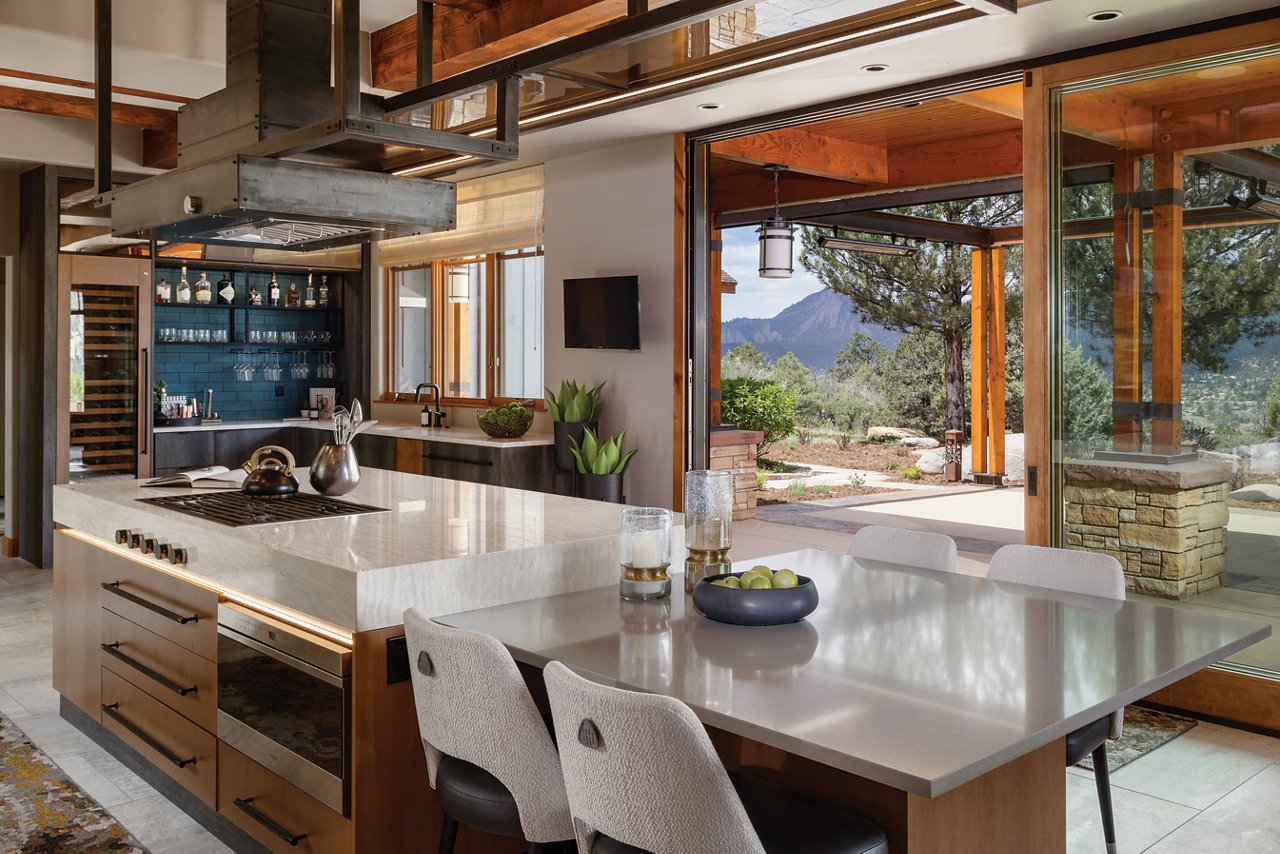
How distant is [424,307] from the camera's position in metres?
8.73

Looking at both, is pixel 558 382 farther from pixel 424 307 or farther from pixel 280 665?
pixel 280 665

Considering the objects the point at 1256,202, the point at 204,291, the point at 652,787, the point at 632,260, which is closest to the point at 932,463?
the point at 632,260

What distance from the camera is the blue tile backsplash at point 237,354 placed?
29.3 feet

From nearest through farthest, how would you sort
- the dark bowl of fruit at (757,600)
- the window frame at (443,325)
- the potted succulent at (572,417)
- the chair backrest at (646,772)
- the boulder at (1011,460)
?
the chair backrest at (646,772), the dark bowl of fruit at (757,600), the potted succulent at (572,417), the window frame at (443,325), the boulder at (1011,460)

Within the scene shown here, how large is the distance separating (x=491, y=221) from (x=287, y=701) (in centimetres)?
551

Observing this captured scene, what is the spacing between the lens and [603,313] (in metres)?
6.48

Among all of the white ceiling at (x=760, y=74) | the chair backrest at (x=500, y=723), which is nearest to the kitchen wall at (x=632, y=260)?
the white ceiling at (x=760, y=74)

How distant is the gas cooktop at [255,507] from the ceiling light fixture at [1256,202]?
3182mm

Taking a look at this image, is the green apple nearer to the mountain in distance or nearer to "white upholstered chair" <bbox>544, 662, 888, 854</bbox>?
"white upholstered chair" <bbox>544, 662, 888, 854</bbox>

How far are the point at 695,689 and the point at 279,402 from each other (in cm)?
840

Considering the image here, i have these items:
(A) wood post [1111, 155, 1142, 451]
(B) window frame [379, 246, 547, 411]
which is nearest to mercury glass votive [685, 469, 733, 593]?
(A) wood post [1111, 155, 1142, 451]

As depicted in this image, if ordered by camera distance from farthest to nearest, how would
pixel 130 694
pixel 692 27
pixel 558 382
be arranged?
pixel 558 382, pixel 130 694, pixel 692 27

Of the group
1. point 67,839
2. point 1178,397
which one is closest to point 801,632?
point 67,839

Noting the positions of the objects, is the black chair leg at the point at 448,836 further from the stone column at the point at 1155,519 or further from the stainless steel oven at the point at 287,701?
the stone column at the point at 1155,519
